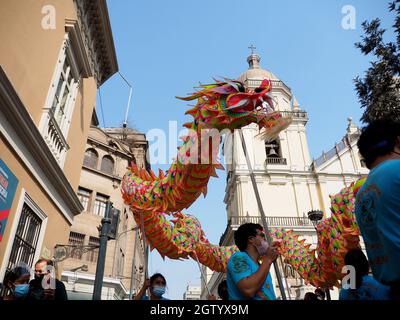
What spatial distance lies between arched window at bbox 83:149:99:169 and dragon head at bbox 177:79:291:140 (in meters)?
17.0

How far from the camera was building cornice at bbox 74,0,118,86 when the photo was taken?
367 inches

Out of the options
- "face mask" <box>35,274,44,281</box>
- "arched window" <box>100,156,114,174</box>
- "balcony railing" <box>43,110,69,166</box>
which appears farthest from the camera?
"arched window" <box>100,156,114,174</box>

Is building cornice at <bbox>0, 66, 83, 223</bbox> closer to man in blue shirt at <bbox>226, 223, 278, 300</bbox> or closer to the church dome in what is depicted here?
man in blue shirt at <bbox>226, 223, 278, 300</bbox>

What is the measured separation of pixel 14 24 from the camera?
5531 millimetres

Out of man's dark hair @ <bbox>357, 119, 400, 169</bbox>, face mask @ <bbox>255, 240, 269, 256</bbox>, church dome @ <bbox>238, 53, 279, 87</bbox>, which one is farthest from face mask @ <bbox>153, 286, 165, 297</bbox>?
church dome @ <bbox>238, 53, 279, 87</bbox>

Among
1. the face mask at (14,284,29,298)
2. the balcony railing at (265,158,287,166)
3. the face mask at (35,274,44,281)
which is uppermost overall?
the balcony railing at (265,158,287,166)

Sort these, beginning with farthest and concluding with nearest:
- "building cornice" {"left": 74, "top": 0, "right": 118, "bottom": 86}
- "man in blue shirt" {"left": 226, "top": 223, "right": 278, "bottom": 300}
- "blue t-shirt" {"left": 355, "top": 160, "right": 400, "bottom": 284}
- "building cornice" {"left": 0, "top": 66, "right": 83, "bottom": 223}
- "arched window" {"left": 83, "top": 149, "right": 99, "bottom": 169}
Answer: "arched window" {"left": 83, "top": 149, "right": 99, "bottom": 169}, "building cornice" {"left": 74, "top": 0, "right": 118, "bottom": 86}, "building cornice" {"left": 0, "top": 66, "right": 83, "bottom": 223}, "man in blue shirt" {"left": 226, "top": 223, "right": 278, "bottom": 300}, "blue t-shirt" {"left": 355, "top": 160, "right": 400, "bottom": 284}

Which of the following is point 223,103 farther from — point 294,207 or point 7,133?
point 294,207

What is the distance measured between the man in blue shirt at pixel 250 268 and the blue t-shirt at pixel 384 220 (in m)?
0.68

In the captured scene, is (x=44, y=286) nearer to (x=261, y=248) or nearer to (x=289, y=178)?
(x=261, y=248)

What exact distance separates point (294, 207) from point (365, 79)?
15386 millimetres

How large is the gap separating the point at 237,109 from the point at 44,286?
2.97m

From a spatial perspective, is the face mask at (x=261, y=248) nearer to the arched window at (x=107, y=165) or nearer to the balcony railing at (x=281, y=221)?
the balcony railing at (x=281, y=221)
